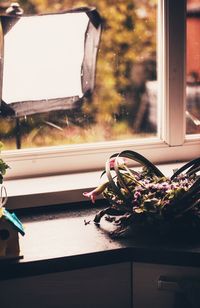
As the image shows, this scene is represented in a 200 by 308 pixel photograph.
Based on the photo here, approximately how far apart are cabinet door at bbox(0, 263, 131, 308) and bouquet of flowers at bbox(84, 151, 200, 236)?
0.12 metres

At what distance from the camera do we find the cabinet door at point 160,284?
1.29 metres

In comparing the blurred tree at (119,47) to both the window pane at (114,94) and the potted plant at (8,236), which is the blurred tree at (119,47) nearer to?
the window pane at (114,94)

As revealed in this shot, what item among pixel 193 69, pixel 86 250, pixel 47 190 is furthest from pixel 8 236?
pixel 193 69

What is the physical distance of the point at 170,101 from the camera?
5.70 feet

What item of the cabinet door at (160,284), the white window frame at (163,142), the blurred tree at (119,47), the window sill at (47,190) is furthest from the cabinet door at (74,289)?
the blurred tree at (119,47)

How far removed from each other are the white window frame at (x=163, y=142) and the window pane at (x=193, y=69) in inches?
1.5

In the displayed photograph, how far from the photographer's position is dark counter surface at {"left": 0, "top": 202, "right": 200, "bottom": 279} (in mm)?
1244

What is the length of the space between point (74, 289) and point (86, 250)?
0.35ft

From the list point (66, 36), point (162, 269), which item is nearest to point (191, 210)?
point (162, 269)

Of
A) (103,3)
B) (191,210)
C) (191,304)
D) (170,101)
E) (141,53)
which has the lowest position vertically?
(191,304)

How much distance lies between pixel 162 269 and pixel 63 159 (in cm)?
57

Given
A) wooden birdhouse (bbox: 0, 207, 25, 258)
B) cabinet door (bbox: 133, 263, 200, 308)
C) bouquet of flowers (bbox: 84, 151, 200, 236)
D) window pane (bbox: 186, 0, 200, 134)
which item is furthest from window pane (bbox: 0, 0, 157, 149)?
cabinet door (bbox: 133, 263, 200, 308)

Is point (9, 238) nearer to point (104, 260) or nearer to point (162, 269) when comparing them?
point (104, 260)

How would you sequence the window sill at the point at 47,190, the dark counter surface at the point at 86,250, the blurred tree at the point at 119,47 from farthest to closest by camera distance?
the blurred tree at the point at 119,47 → the window sill at the point at 47,190 → the dark counter surface at the point at 86,250
